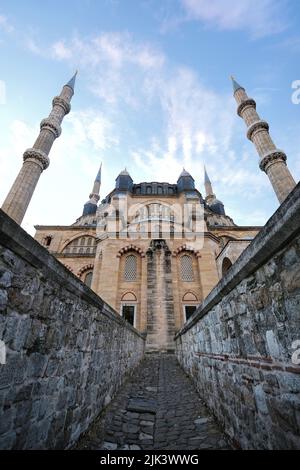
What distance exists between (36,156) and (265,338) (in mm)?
16726

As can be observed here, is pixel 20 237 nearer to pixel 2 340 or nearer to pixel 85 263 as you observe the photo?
pixel 2 340

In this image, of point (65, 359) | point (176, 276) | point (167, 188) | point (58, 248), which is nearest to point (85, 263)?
point (58, 248)

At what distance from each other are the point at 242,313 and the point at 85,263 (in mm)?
19043

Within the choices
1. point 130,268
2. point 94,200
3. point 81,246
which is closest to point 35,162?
point 130,268

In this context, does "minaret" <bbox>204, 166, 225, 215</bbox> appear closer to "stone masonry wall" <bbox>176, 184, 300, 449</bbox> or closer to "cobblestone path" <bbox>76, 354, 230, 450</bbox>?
"cobblestone path" <bbox>76, 354, 230, 450</bbox>

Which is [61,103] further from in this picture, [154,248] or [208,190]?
[208,190]

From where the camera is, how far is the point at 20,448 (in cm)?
160

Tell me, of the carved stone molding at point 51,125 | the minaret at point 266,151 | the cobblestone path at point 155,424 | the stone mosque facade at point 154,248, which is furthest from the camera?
the carved stone molding at point 51,125

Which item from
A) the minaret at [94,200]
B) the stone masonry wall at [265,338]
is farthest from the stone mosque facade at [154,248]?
the stone masonry wall at [265,338]

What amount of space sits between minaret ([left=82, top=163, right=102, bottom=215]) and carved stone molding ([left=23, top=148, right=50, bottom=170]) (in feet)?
55.1

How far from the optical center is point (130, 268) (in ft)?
57.9

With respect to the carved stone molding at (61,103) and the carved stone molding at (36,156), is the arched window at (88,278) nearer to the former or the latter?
the carved stone molding at (36,156)

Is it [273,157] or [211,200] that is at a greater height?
[211,200]

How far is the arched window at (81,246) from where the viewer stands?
24156 mm
